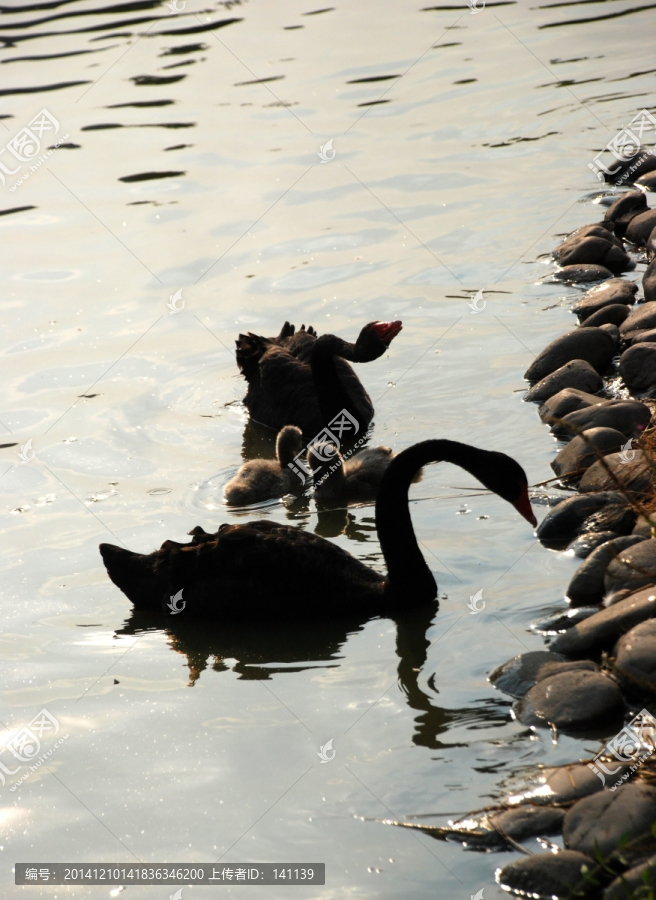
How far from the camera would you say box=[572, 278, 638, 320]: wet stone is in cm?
877

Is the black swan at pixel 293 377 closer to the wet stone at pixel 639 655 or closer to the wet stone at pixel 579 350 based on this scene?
the wet stone at pixel 579 350

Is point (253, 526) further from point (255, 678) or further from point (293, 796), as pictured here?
point (293, 796)

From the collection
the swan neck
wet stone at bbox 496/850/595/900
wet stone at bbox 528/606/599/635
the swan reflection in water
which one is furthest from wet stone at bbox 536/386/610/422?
wet stone at bbox 496/850/595/900

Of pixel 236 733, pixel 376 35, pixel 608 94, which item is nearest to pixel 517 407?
pixel 236 733

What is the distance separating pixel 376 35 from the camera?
1867cm

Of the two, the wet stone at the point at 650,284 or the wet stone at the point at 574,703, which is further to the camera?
the wet stone at the point at 650,284

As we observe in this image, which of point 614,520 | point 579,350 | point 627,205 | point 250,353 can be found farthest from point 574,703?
point 627,205

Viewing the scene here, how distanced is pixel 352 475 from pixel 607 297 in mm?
2881

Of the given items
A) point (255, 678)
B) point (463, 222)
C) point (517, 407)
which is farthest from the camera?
point (463, 222)

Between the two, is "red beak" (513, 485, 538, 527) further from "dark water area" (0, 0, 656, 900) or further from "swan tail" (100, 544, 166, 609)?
"swan tail" (100, 544, 166, 609)

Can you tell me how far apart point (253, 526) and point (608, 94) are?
34.0 feet

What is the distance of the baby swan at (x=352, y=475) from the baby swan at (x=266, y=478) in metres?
0.24

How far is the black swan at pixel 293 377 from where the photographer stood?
807cm

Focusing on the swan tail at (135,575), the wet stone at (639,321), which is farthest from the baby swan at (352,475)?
the wet stone at (639,321)
